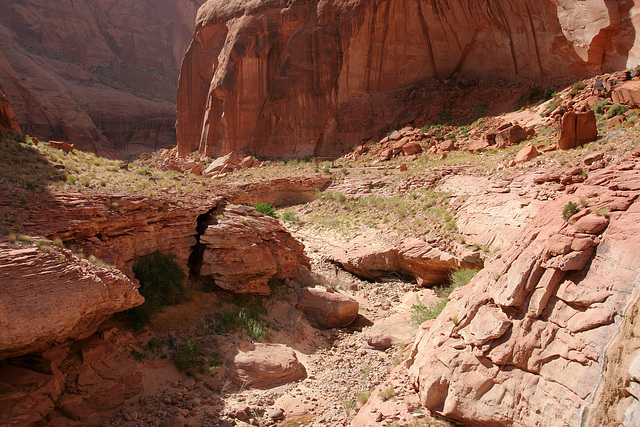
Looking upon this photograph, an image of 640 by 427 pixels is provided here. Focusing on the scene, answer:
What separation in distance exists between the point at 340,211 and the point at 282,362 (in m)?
11.3

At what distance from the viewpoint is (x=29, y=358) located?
7293 mm

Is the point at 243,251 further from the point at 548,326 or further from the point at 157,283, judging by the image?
the point at 548,326

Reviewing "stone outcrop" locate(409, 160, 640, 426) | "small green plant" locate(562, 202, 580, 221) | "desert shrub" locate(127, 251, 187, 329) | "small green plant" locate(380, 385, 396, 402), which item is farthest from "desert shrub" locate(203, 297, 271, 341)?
"small green plant" locate(562, 202, 580, 221)

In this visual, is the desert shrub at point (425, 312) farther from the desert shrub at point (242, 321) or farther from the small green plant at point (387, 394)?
the desert shrub at point (242, 321)

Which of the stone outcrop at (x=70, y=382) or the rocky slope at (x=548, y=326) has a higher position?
the rocky slope at (x=548, y=326)

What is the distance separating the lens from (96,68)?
60.7 m

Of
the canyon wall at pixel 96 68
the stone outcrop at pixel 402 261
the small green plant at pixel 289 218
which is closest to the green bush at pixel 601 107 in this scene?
the stone outcrop at pixel 402 261

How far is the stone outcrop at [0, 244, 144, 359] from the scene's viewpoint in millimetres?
6090

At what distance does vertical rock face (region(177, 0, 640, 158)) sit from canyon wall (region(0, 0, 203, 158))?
17.5 meters

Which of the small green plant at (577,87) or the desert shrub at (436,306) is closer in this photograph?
the desert shrub at (436,306)

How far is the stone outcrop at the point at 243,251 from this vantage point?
1103 cm

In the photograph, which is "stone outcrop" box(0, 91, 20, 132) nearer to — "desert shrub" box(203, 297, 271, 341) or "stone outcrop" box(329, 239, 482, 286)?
"desert shrub" box(203, 297, 271, 341)

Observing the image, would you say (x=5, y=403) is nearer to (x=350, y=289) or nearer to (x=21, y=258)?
(x=21, y=258)

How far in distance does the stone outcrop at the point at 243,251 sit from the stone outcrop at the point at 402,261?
2886 millimetres
